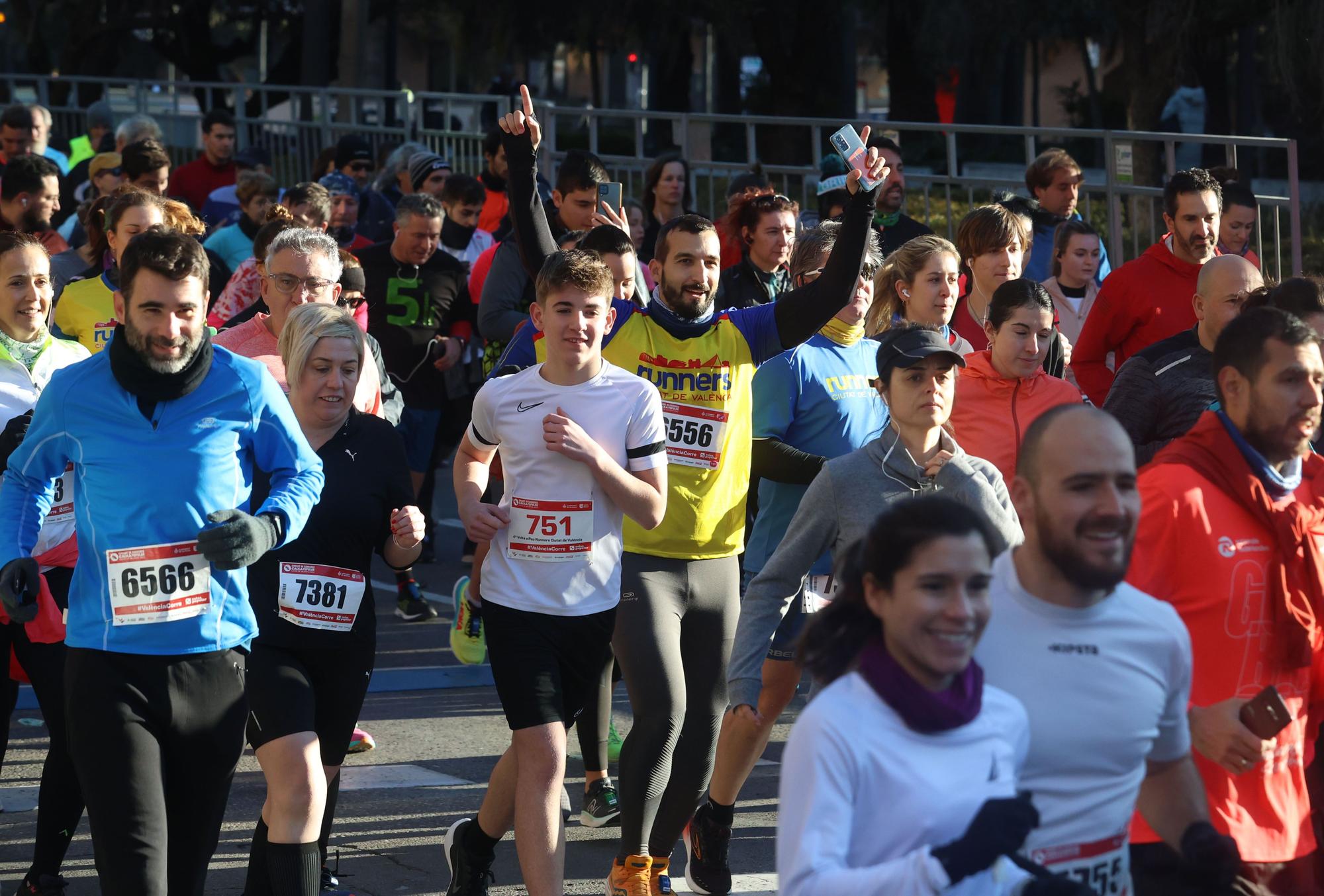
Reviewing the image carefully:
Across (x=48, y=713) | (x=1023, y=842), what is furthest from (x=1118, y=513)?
(x=48, y=713)

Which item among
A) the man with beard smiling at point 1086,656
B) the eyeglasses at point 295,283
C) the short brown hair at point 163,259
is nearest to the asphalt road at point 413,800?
the eyeglasses at point 295,283

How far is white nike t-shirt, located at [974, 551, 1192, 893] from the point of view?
10.3 ft

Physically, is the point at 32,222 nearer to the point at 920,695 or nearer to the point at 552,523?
the point at 552,523

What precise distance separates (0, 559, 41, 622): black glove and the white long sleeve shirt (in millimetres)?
2297

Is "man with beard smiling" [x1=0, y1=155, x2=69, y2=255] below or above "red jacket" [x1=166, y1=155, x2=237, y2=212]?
below

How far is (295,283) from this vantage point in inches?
239

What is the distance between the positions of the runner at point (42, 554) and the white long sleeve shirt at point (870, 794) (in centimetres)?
308

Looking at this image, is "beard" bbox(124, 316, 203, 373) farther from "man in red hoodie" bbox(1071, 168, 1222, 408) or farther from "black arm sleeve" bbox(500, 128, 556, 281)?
"man in red hoodie" bbox(1071, 168, 1222, 408)

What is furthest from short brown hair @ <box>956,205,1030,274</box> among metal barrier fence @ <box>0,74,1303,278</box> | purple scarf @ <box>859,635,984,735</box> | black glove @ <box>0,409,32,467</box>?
purple scarf @ <box>859,635,984,735</box>

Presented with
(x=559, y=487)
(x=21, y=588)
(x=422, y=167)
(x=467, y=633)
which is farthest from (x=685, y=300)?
(x=422, y=167)

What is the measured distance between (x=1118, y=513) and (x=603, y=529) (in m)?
2.24

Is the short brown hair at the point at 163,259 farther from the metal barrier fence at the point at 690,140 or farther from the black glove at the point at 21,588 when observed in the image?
the metal barrier fence at the point at 690,140

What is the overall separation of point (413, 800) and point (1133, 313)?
11.5 feet

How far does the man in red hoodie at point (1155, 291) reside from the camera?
7.46 m
